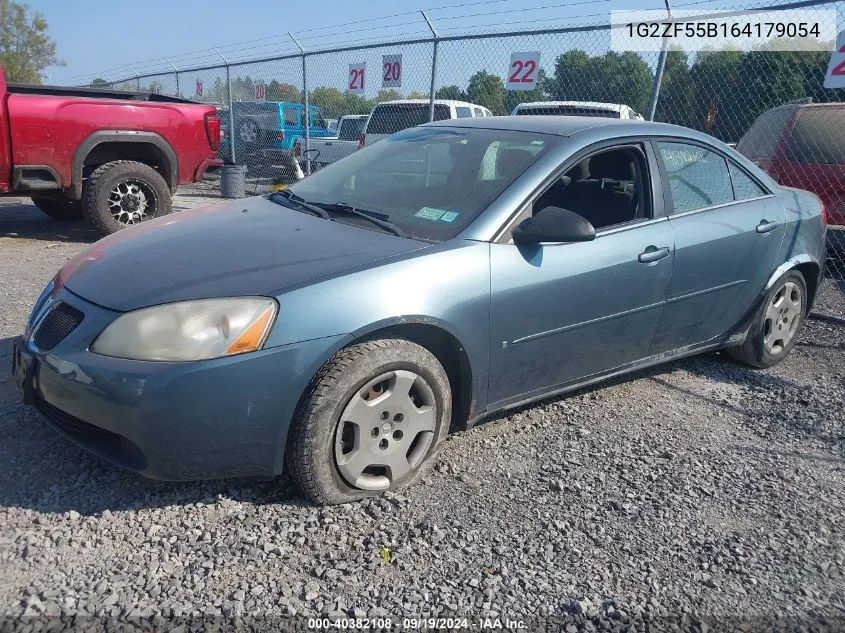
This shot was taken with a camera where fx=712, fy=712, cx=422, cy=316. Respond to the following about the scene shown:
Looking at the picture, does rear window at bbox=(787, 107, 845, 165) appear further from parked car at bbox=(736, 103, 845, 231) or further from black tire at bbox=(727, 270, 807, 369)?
black tire at bbox=(727, 270, 807, 369)

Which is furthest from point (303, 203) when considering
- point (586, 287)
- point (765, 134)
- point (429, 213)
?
point (765, 134)

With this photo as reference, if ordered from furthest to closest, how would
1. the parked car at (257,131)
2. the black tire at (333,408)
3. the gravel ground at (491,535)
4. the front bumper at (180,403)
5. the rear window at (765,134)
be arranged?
1. the parked car at (257,131)
2. the rear window at (765,134)
3. the black tire at (333,408)
4. the front bumper at (180,403)
5. the gravel ground at (491,535)

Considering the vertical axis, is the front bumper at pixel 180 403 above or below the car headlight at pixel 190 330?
below

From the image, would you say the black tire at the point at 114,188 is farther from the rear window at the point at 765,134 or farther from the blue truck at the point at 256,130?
the blue truck at the point at 256,130

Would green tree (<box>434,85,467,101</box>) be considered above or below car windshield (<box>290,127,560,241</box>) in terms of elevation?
above

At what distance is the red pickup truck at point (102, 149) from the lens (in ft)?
23.6

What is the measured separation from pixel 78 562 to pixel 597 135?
9.88ft

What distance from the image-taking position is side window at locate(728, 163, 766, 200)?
170 inches

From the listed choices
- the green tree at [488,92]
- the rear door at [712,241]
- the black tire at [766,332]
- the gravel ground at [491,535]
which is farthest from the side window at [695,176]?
the green tree at [488,92]

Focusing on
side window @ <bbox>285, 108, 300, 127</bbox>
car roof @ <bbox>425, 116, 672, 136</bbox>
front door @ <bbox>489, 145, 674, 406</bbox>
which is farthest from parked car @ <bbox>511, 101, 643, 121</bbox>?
side window @ <bbox>285, 108, 300, 127</bbox>

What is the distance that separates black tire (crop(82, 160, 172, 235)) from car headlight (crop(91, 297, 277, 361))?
5.67 meters

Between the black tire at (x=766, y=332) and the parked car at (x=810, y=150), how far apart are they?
247 centimetres

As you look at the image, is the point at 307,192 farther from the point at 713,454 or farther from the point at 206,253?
the point at 713,454

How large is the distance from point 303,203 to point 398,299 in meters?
1.22
